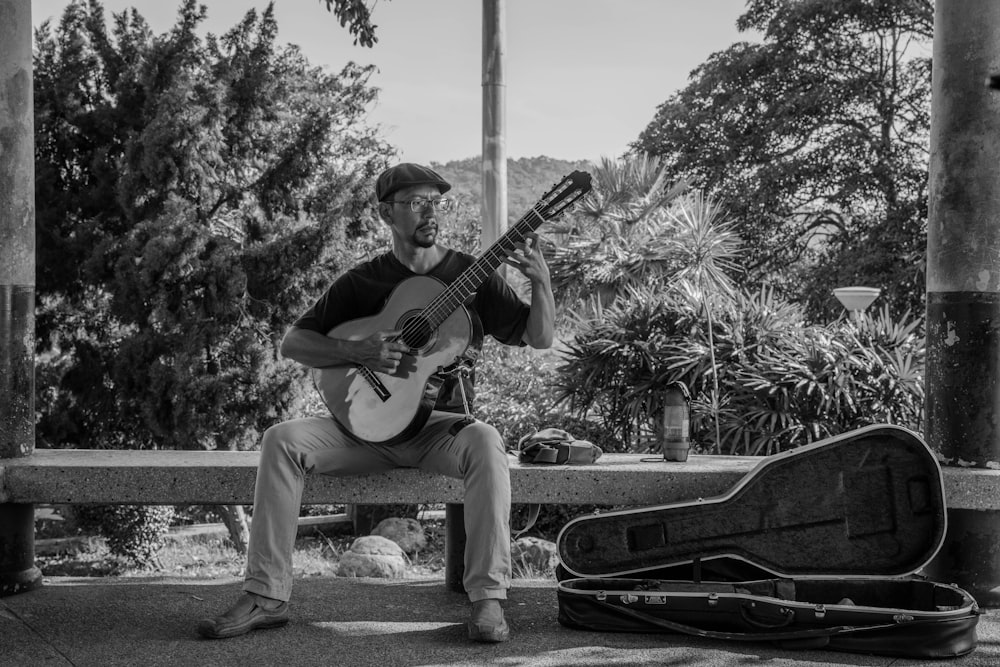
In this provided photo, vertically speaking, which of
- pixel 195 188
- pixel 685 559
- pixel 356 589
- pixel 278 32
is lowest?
pixel 356 589

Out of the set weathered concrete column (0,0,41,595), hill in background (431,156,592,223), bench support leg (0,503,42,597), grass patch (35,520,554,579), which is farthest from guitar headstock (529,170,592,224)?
hill in background (431,156,592,223)

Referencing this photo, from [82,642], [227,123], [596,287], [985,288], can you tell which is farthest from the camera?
[596,287]

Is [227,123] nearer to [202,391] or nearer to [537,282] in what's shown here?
[202,391]

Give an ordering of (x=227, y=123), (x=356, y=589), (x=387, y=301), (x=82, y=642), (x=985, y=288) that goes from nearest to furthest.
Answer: (x=82, y=642) → (x=387, y=301) → (x=985, y=288) → (x=356, y=589) → (x=227, y=123)

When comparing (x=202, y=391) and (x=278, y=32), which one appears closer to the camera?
(x=202, y=391)

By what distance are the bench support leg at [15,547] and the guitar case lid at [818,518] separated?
2.08 m

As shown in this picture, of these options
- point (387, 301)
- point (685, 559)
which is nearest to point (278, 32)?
point (387, 301)

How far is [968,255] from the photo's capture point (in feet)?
12.4

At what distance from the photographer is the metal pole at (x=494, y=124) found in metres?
9.15

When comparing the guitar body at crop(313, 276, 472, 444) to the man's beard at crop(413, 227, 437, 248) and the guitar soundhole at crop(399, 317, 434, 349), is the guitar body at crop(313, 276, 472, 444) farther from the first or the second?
the man's beard at crop(413, 227, 437, 248)

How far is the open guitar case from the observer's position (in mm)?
3328

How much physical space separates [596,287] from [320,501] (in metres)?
9.20

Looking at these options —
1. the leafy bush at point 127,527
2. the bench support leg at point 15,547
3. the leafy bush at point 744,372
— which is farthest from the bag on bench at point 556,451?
the leafy bush at point 127,527

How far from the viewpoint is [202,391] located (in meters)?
9.83
